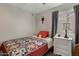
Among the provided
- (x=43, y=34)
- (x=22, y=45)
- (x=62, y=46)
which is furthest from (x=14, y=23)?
(x=62, y=46)

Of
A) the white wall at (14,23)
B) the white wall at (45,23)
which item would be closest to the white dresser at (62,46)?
the white wall at (45,23)

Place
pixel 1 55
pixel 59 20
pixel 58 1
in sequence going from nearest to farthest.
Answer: pixel 58 1
pixel 1 55
pixel 59 20

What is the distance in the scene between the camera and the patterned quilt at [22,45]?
41.1 inches

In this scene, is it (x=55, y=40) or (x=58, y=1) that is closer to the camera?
(x=58, y=1)

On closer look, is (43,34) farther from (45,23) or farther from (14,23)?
(14,23)

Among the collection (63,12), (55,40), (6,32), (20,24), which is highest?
(63,12)

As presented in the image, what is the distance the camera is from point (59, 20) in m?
1.16

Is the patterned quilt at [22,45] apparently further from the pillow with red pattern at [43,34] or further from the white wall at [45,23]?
the white wall at [45,23]

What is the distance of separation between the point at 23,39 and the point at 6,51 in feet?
0.89

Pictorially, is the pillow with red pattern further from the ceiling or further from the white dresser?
the ceiling

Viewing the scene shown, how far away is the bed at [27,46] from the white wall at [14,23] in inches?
2.9

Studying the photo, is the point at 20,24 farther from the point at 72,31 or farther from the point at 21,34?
the point at 72,31

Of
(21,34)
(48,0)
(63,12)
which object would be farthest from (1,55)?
(63,12)

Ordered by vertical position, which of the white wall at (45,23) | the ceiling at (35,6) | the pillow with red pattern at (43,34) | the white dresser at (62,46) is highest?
the ceiling at (35,6)
